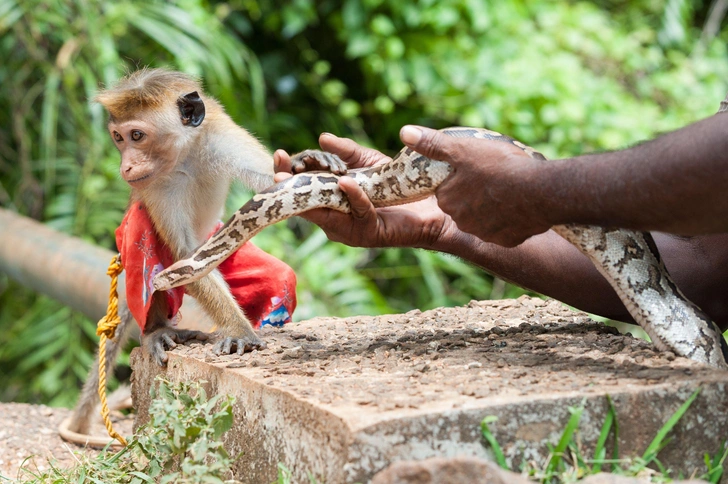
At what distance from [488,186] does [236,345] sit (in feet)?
4.52

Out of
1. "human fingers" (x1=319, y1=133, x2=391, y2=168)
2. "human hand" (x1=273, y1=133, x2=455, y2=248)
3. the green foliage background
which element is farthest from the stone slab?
the green foliage background

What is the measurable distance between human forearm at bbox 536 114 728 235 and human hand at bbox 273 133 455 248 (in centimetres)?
108

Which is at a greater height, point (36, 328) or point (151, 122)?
point (151, 122)

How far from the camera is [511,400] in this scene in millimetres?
2451

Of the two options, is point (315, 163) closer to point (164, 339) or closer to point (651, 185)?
point (164, 339)

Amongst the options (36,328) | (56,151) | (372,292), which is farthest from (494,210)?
(56,151)

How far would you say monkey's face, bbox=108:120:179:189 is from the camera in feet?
14.0

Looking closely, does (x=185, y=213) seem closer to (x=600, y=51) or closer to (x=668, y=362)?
(x=668, y=362)

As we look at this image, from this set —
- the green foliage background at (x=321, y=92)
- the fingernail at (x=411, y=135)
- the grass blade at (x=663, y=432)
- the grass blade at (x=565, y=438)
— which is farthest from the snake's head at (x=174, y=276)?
the green foliage background at (x=321, y=92)

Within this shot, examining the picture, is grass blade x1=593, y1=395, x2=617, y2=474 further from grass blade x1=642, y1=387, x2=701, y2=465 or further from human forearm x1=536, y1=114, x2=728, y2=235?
human forearm x1=536, y1=114, x2=728, y2=235

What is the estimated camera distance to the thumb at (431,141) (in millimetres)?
3252

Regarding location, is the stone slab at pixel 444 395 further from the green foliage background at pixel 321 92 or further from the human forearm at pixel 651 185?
the green foliage background at pixel 321 92

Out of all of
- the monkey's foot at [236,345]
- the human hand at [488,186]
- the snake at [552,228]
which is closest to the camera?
the human hand at [488,186]

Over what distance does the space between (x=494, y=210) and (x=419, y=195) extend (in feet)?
1.88
